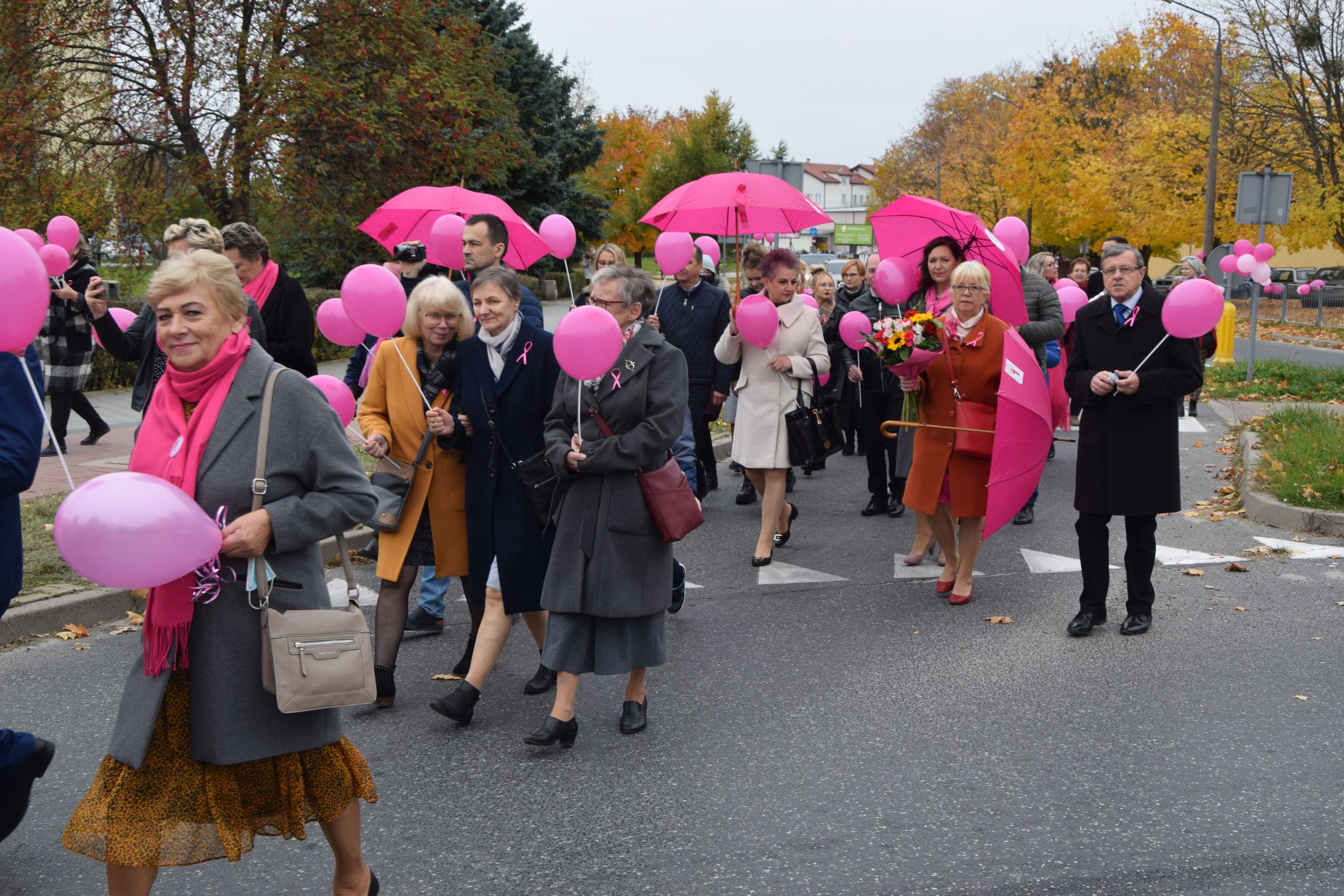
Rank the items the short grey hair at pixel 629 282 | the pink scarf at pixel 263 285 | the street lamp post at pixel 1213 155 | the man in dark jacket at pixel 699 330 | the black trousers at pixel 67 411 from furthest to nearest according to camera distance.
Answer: the street lamp post at pixel 1213 155 < the black trousers at pixel 67 411 < the man in dark jacket at pixel 699 330 < the pink scarf at pixel 263 285 < the short grey hair at pixel 629 282

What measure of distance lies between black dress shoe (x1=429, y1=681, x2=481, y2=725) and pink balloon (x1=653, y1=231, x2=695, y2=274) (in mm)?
4307

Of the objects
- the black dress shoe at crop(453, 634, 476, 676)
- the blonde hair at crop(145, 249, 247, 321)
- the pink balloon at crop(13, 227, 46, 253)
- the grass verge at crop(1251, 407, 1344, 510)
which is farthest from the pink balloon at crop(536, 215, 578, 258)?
the grass verge at crop(1251, 407, 1344, 510)

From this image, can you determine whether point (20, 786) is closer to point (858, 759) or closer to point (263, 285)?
point (858, 759)

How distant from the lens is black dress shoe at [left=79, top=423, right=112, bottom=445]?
11469 millimetres

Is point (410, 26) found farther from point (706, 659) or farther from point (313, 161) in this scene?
point (706, 659)

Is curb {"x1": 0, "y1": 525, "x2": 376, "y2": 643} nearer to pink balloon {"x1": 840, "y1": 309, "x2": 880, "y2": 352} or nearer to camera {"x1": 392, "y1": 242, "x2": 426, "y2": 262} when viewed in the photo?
camera {"x1": 392, "y1": 242, "x2": 426, "y2": 262}

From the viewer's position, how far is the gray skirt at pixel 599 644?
4715mm

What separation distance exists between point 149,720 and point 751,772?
7.42 ft

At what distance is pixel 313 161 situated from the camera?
67.7ft

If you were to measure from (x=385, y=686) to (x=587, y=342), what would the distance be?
69.8 inches

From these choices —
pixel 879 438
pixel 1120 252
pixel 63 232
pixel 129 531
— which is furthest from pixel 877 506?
pixel 129 531

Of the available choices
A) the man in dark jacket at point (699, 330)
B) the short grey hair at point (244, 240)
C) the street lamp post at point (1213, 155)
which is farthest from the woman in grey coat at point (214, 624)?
the street lamp post at point (1213, 155)

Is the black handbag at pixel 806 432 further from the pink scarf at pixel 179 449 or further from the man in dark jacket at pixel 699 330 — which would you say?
the pink scarf at pixel 179 449

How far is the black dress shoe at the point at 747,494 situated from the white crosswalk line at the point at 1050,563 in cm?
248
